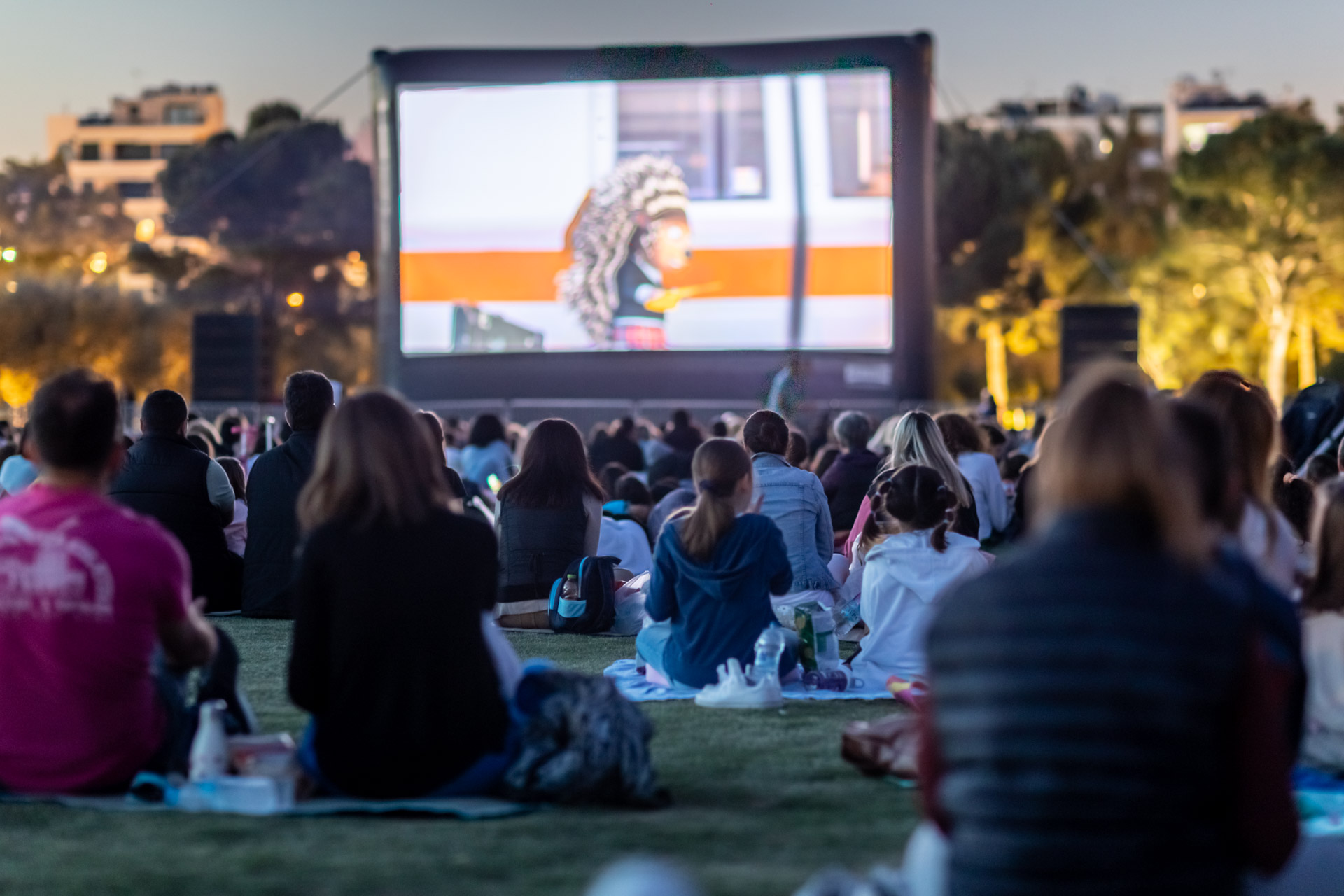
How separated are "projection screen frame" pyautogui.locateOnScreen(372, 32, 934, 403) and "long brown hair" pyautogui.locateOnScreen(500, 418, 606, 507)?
11.7m

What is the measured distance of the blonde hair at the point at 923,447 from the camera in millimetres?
6938

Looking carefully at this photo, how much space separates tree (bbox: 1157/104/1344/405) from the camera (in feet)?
120

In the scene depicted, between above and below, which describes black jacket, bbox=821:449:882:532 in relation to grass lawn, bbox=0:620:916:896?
above

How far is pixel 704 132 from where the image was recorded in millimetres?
19406

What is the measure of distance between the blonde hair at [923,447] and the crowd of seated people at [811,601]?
0.06 ft

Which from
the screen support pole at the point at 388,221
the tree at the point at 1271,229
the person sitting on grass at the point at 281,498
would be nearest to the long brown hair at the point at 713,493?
the person sitting on grass at the point at 281,498

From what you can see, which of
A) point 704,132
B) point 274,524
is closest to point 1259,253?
point 704,132

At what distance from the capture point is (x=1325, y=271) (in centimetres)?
3688

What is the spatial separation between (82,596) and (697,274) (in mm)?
16001

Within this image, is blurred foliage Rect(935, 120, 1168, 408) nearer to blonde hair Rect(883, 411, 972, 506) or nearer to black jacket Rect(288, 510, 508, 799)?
blonde hair Rect(883, 411, 972, 506)

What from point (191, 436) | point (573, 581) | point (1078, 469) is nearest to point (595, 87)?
point (191, 436)

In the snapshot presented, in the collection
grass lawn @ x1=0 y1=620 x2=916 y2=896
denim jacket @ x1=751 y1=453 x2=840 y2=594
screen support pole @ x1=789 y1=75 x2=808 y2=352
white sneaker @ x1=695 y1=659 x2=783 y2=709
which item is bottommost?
white sneaker @ x1=695 y1=659 x2=783 y2=709

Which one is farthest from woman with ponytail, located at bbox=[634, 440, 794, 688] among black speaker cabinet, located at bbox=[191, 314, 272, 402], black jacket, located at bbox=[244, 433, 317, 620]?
black speaker cabinet, located at bbox=[191, 314, 272, 402]

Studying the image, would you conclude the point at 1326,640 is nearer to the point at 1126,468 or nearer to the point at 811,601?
the point at 1126,468
